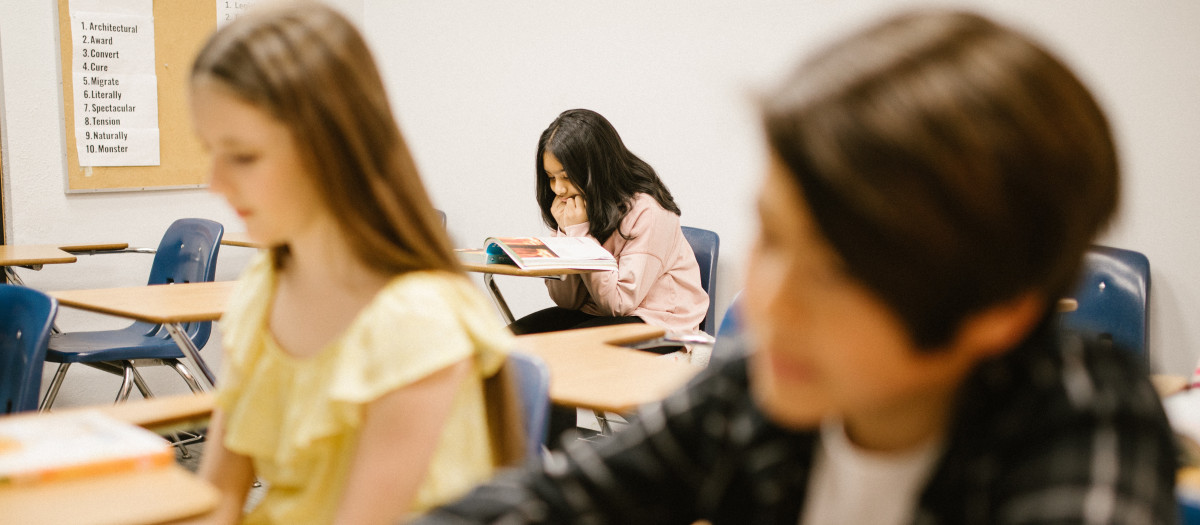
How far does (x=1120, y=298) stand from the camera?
267 cm

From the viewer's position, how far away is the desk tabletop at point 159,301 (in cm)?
216

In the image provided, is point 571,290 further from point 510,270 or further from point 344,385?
point 344,385

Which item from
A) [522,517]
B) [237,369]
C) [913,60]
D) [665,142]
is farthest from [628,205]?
[913,60]

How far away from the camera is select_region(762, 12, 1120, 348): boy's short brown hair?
40 cm

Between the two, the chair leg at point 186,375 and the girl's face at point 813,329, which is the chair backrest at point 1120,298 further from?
the chair leg at point 186,375

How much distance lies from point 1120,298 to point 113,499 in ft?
8.98

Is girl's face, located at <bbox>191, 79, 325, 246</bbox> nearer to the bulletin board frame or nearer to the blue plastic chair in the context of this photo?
the blue plastic chair

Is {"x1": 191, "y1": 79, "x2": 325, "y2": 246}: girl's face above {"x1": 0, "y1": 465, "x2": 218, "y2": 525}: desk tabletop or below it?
above

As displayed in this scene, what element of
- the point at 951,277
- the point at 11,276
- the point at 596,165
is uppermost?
the point at 951,277

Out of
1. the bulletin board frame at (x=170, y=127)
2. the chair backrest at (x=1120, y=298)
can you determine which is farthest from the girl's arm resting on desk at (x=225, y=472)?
the bulletin board frame at (x=170, y=127)

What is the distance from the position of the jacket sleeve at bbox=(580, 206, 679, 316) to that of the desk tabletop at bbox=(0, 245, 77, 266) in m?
1.89

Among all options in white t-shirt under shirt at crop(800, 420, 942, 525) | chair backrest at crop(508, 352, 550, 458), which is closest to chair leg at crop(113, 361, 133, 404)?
chair backrest at crop(508, 352, 550, 458)

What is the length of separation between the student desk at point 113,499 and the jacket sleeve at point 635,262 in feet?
6.86

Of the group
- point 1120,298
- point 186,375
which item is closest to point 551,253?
point 186,375
